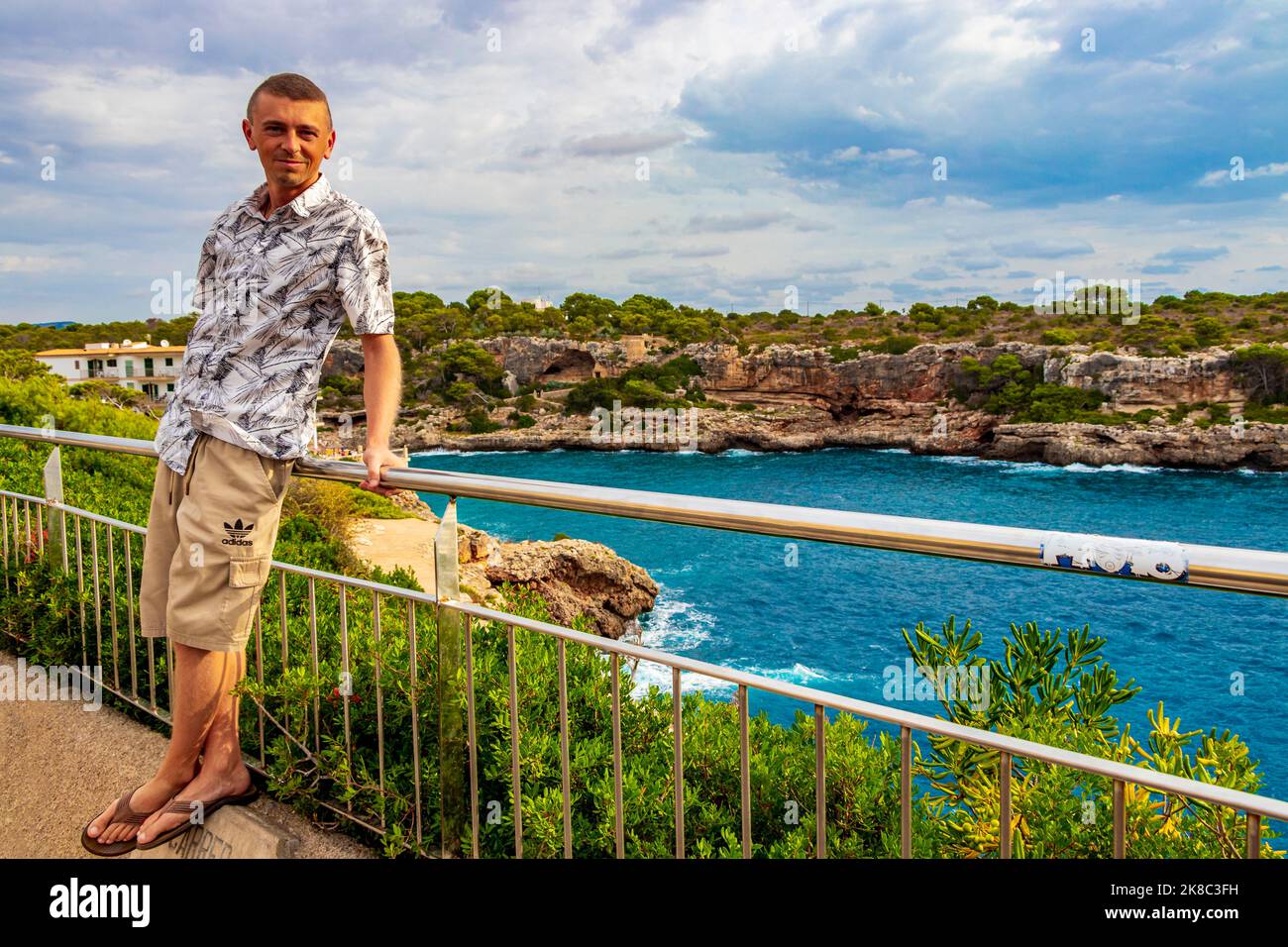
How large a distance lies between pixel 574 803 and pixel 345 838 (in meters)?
0.57

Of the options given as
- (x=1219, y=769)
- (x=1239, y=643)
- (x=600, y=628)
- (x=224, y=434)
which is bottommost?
(x=1239, y=643)

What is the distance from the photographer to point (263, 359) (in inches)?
78.4

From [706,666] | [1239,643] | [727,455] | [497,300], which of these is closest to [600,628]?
[706,666]

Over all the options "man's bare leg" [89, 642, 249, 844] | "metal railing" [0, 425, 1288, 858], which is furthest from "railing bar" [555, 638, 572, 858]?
"man's bare leg" [89, 642, 249, 844]

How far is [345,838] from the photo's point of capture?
2.21m

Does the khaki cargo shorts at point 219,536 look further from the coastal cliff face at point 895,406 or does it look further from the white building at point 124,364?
the white building at point 124,364

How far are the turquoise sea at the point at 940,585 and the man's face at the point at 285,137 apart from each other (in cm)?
414

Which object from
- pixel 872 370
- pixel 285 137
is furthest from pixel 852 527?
pixel 872 370

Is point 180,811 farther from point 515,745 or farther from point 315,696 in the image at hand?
point 515,745

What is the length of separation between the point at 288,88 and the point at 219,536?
3.19 ft

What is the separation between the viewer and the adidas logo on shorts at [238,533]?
196 cm

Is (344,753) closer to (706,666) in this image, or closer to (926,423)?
(706,666)

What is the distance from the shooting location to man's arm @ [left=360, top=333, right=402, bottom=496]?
1.93 metres
